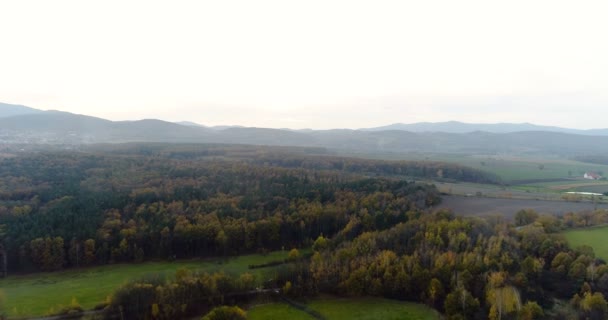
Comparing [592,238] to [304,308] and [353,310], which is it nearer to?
[353,310]

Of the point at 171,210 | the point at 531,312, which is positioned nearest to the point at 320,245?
the point at 171,210

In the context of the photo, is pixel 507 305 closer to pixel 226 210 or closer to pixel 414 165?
pixel 226 210

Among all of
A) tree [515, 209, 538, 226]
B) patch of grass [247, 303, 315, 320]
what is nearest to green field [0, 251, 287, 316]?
patch of grass [247, 303, 315, 320]

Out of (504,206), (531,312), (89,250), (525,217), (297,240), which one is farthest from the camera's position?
(504,206)

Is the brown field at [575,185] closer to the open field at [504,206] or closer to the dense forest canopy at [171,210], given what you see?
the open field at [504,206]

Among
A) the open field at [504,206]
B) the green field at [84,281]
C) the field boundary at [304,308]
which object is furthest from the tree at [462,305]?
the open field at [504,206]

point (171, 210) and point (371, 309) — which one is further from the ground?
point (171, 210)
